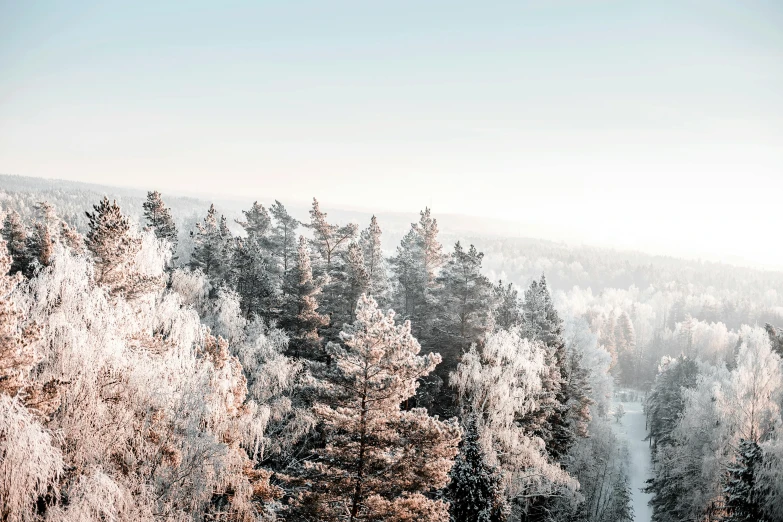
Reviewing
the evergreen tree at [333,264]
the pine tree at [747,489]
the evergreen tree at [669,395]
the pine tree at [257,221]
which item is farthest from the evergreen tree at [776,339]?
the pine tree at [257,221]

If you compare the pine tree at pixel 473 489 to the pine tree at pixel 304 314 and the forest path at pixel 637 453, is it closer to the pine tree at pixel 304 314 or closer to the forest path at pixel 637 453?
the pine tree at pixel 304 314

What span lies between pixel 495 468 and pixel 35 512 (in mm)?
16805

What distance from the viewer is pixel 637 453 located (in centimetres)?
5969

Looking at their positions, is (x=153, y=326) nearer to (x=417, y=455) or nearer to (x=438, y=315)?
(x=417, y=455)

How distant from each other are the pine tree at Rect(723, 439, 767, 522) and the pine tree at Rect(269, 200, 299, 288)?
35.1m

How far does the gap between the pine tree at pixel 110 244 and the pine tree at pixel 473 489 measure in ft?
49.9

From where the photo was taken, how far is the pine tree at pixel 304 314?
89.2 feet

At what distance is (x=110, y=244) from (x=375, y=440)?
11497mm

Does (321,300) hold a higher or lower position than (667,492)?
higher

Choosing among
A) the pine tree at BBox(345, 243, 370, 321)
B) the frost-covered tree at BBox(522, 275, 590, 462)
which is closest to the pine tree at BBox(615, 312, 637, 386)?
the frost-covered tree at BBox(522, 275, 590, 462)

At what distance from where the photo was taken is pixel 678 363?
2180 inches

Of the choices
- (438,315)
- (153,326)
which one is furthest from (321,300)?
(153,326)

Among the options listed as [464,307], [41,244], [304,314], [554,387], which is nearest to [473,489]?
[464,307]

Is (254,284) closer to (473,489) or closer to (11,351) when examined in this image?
(473,489)
